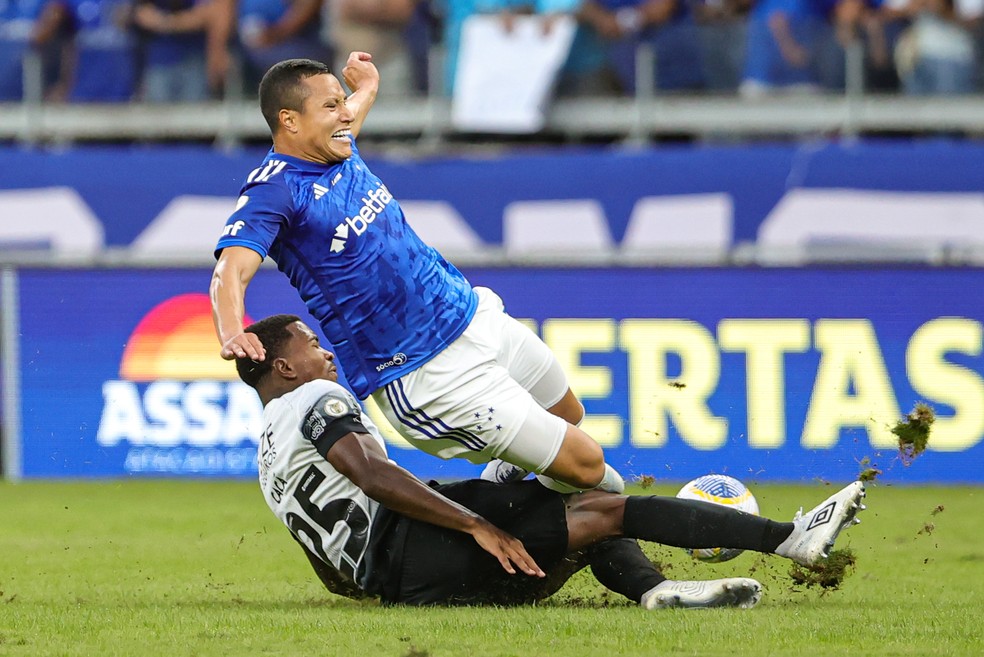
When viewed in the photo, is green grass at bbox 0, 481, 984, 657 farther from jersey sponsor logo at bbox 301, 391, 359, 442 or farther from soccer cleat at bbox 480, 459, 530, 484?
jersey sponsor logo at bbox 301, 391, 359, 442

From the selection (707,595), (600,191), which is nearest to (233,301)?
(707,595)

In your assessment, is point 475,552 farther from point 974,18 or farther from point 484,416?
point 974,18

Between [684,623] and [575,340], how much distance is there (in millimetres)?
7198

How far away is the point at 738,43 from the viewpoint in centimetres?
1493

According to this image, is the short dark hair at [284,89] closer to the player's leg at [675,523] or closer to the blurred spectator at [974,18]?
the player's leg at [675,523]

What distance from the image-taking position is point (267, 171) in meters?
6.37

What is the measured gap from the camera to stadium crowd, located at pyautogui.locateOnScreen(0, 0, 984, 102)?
14852 mm

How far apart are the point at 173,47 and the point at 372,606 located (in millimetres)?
10298

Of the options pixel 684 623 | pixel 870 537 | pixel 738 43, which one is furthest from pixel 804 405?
pixel 684 623

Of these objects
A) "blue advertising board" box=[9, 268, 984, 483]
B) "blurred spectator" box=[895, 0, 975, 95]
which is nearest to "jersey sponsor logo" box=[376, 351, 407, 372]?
"blue advertising board" box=[9, 268, 984, 483]

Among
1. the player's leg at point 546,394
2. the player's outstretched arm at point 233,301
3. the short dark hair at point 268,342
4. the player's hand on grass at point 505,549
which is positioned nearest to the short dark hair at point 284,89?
the player's outstretched arm at point 233,301

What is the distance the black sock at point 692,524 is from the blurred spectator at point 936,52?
→ 9.33m

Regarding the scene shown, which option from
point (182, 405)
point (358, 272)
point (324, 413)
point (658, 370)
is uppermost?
point (358, 272)

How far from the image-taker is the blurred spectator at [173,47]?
15609 mm
